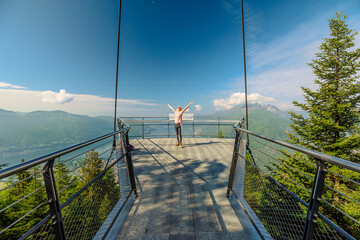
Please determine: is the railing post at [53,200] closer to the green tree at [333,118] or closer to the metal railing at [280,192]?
the metal railing at [280,192]

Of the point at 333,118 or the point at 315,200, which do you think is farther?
the point at 333,118

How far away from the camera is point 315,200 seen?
1.11 m

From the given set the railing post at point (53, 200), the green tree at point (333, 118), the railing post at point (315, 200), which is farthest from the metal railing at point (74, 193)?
the green tree at point (333, 118)

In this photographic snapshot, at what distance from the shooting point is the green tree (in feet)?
31.9

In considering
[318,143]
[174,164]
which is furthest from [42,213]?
[318,143]

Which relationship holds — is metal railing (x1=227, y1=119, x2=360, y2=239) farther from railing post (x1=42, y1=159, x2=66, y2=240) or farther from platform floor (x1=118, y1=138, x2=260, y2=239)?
railing post (x1=42, y1=159, x2=66, y2=240)

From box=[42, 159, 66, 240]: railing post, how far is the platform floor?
844mm

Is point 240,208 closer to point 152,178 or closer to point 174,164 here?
point 152,178

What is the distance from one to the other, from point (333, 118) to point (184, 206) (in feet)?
46.4

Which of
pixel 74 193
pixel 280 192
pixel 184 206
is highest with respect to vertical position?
pixel 74 193

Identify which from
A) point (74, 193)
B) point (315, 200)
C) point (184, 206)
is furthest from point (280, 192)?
point (74, 193)

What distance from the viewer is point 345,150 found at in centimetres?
1012

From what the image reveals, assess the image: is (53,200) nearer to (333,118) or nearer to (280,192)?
(280,192)

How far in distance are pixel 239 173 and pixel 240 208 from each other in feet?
1.83
